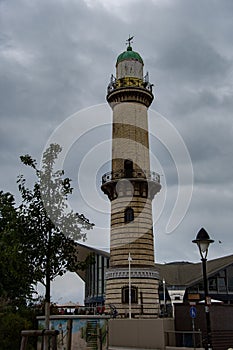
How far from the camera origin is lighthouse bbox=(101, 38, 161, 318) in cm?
3528

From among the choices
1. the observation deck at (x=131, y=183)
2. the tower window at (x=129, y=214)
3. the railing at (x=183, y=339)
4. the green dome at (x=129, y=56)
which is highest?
the green dome at (x=129, y=56)

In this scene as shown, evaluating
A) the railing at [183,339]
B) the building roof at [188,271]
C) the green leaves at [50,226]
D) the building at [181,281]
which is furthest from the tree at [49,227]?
the building roof at [188,271]

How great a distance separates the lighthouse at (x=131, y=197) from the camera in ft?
116

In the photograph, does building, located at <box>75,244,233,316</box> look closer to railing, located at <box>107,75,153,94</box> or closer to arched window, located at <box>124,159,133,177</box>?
arched window, located at <box>124,159,133,177</box>

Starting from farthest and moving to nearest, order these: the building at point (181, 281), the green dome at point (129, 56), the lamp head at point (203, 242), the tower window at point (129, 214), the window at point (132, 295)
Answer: the building at point (181, 281) → the green dome at point (129, 56) → the tower window at point (129, 214) → the window at point (132, 295) → the lamp head at point (203, 242)

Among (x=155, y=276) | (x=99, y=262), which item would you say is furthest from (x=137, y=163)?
(x=99, y=262)

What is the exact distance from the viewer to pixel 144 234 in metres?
36.5

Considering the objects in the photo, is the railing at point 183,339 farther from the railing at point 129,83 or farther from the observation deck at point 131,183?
the railing at point 129,83

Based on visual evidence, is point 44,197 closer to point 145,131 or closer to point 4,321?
point 4,321

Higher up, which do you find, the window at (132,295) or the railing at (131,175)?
the railing at (131,175)

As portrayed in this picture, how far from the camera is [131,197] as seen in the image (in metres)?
37.2

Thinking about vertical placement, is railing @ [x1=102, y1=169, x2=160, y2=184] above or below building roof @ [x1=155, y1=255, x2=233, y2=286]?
above

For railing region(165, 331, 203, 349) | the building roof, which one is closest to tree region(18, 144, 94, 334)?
railing region(165, 331, 203, 349)

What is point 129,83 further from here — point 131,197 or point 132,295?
point 132,295
